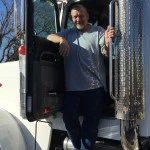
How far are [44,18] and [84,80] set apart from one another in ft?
3.43

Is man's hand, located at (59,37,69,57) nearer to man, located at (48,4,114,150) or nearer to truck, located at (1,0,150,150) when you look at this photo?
man, located at (48,4,114,150)

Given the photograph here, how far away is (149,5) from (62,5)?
4.61 feet

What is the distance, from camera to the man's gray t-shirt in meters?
3.42

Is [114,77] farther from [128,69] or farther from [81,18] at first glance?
[81,18]

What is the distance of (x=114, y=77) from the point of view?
308cm

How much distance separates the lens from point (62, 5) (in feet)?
14.1

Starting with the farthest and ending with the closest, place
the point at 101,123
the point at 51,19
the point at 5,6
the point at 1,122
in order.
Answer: the point at 5,6 < the point at 51,19 < the point at 1,122 < the point at 101,123

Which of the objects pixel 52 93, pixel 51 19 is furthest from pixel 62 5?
pixel 52 93

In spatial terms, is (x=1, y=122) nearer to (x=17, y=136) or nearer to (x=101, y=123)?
(x=17, y=136)

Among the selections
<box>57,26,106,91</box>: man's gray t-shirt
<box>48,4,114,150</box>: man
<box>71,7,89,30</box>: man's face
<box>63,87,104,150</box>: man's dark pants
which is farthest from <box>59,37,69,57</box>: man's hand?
<box>63,87,104,150</box>: man's dark pants

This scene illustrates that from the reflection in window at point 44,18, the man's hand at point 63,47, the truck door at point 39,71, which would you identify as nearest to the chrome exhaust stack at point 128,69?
the man's hand at point 63,47

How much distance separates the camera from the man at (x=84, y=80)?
11.1 feet

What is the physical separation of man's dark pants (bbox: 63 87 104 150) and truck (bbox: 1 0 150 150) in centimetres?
10

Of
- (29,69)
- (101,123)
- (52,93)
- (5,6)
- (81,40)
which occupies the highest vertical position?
(5,6)
